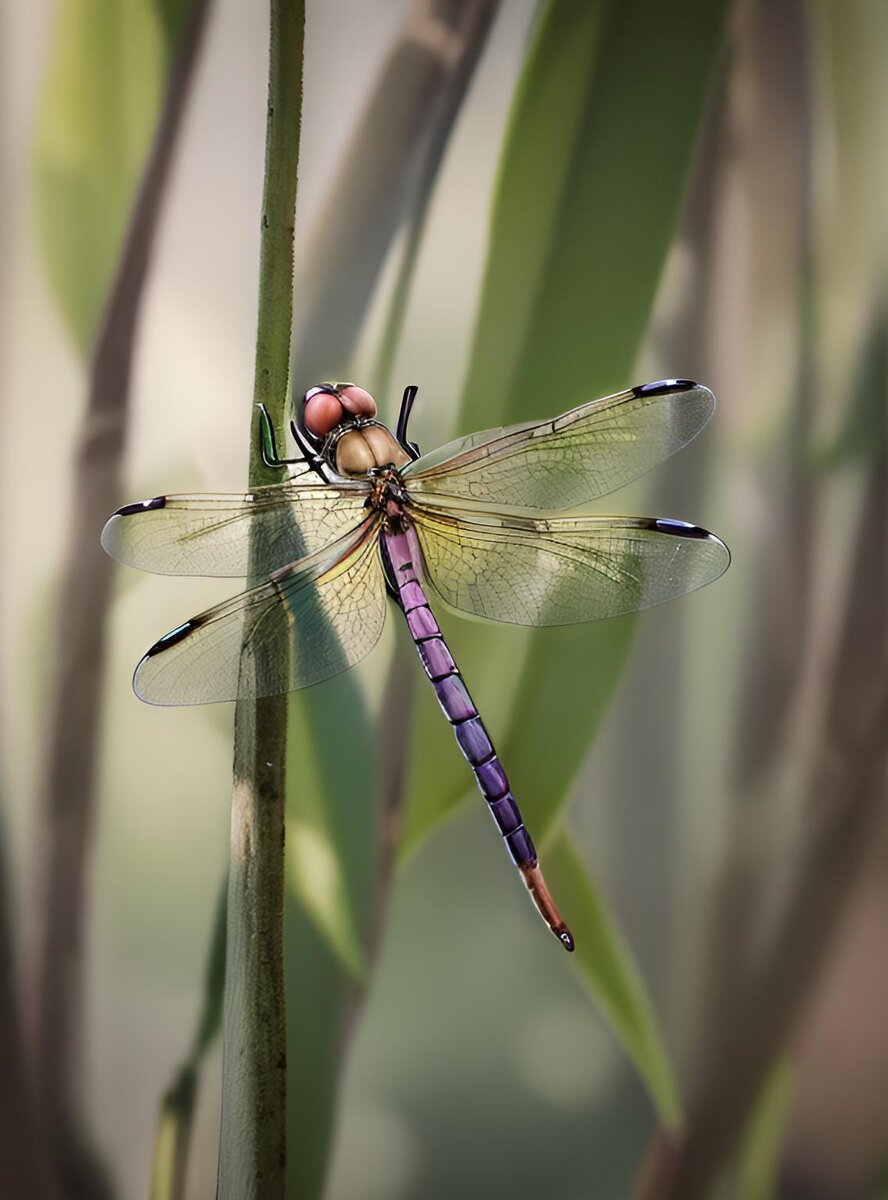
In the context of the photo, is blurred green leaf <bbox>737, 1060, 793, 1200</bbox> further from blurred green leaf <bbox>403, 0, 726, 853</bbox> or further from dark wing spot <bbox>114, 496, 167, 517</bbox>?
dark wing spot <bbox>114, 496, 167, 517</bbox>

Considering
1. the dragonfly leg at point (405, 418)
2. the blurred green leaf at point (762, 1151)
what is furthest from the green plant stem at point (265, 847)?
the blurred green leaf at point (762, 1151)

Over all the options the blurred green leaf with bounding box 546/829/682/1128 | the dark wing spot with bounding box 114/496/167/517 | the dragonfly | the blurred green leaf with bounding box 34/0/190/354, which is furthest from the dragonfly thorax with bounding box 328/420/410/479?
the blurred green leaf with bounding box 546/829/682/1128

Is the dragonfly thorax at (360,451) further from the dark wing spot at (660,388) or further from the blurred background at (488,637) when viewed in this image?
the dark wing spot at (660,388)

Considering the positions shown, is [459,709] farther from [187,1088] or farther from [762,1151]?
[762,1151]

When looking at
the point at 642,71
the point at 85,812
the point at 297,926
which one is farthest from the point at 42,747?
the point at 642,71

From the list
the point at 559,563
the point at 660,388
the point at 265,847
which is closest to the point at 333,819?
the point at 265,847
